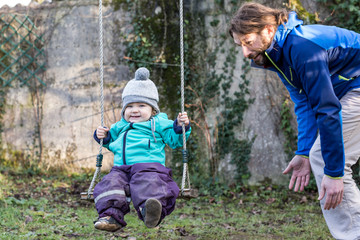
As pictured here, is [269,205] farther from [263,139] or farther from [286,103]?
[286,103]

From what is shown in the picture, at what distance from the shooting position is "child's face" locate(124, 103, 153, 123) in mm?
3324

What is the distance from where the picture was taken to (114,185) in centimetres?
289

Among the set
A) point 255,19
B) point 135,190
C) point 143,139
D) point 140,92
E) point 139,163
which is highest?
point 255,19

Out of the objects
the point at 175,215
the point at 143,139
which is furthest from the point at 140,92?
the point at 175,215

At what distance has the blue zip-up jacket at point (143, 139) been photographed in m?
3.14

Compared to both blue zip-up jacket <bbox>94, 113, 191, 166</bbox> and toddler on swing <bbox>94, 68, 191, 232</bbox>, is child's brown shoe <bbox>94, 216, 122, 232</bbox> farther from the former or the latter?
blue zip-up jacket <bbox>94, 113, 191, 166</bbox>

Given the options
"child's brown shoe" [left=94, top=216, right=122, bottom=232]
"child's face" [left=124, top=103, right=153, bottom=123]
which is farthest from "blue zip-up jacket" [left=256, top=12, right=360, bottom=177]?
"child's brown shoe" [left=94, top=216, right=122, bottom=232]

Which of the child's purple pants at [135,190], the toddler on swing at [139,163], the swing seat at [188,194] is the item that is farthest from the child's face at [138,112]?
the swing seat at [188,194]

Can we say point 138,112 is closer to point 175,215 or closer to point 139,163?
point 139,163

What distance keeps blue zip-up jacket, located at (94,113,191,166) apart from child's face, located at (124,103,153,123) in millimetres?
47

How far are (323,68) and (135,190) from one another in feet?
4.90

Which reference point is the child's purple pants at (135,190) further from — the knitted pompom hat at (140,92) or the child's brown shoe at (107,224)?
the knitted pompom hat at (140,92)

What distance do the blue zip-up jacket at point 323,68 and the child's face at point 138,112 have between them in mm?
1155

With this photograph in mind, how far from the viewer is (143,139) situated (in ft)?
10.4
